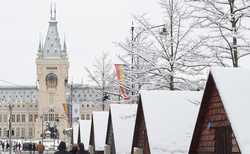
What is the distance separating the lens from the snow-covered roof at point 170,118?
71.6 feet

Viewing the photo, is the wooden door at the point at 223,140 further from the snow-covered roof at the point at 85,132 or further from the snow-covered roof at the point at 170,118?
the snow-covered roof at the point at 85,132

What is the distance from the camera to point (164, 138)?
72.6 feet

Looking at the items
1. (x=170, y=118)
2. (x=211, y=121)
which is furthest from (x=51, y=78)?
(x=211, y=121)

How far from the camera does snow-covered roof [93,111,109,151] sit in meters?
38.1

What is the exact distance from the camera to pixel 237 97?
14641 millimetres

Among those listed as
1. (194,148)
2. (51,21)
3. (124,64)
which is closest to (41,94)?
(51,21)

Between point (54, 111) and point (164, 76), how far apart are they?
169 meters

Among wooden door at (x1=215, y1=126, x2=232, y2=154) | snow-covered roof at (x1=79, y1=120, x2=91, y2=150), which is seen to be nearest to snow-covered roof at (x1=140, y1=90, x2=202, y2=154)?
wooden door at (x1=215, y1=126, x2=232, y2=154)

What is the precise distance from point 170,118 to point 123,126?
26.3 ft

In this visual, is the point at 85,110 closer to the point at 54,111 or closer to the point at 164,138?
the point at 54,111

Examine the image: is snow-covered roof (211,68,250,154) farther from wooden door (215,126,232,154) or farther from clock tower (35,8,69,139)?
clock tower (35,8,69,139)

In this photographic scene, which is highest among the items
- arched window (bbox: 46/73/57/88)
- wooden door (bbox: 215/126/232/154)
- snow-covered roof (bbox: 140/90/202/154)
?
arched window (bbox: 46/73/57/88)

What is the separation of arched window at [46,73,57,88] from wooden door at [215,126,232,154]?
7180 inches

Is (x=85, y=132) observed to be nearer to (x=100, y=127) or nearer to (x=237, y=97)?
(x=100, y=127)
